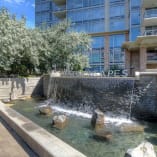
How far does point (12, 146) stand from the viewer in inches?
210

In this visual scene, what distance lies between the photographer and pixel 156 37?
2572 cm

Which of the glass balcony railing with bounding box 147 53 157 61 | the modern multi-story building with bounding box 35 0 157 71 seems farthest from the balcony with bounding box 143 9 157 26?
the modern multi-story building with bounding box 35 0 157 71

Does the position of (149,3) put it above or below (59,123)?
above

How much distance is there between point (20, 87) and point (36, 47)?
423cm

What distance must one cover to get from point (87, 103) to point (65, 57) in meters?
11.8

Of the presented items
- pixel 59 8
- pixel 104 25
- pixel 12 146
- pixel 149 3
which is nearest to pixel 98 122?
pixel 12 146

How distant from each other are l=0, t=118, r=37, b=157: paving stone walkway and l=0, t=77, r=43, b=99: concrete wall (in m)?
18.6

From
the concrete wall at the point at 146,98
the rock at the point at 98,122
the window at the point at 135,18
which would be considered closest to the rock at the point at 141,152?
the rock at the point at 98,122

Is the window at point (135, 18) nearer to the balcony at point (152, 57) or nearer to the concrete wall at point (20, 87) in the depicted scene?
the balcony at point (152, 57)

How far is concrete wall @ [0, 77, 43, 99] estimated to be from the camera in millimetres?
24531

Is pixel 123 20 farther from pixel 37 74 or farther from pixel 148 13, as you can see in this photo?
pixel 37 74

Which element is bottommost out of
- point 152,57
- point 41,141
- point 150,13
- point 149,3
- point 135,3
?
point 41,141

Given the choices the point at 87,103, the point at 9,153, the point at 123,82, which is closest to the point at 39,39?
the point at 87,103

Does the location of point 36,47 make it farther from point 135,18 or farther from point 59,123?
point 135,18
